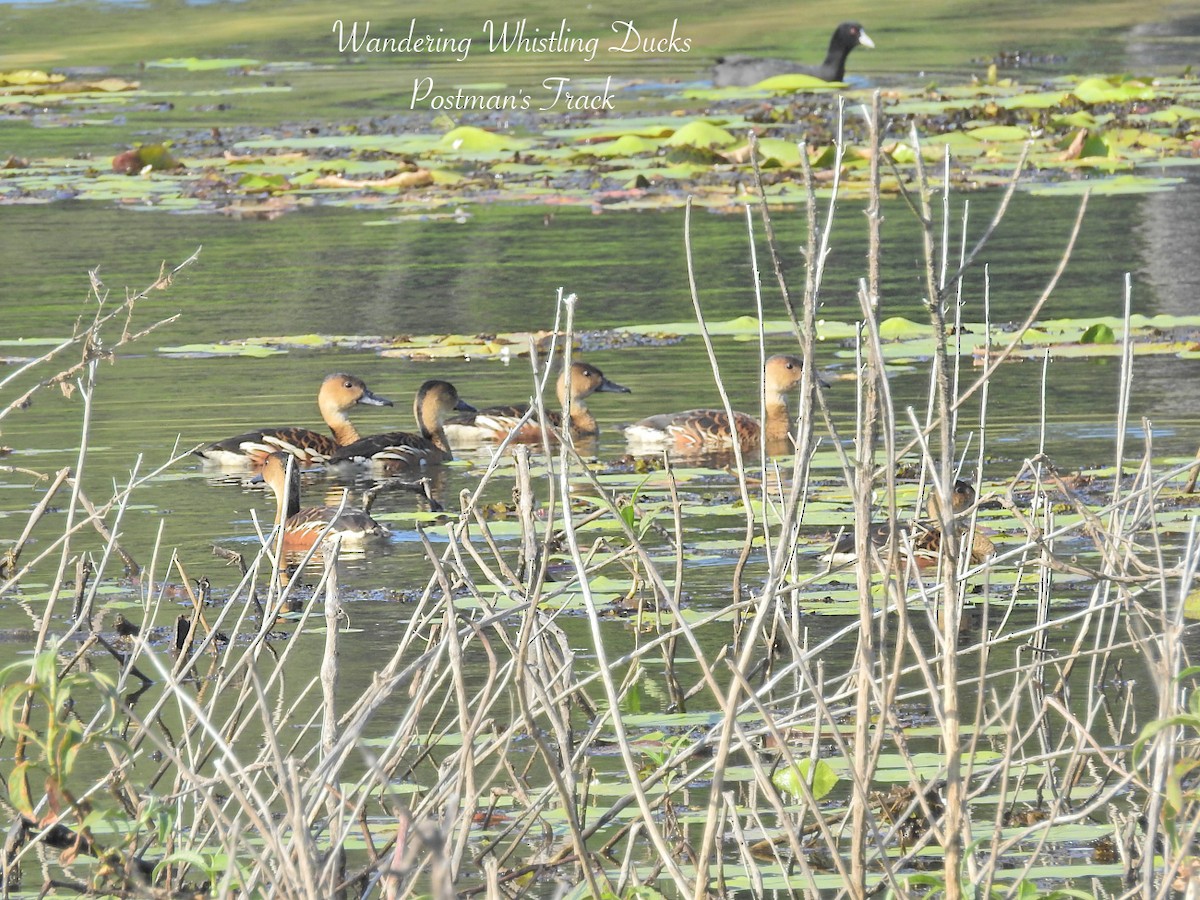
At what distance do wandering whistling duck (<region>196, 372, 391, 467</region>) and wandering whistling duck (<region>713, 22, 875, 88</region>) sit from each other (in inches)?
689

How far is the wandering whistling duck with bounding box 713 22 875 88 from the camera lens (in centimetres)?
2867

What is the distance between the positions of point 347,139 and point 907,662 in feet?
→ 62.7

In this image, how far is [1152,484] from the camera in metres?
4.95

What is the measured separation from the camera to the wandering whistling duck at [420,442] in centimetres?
1127

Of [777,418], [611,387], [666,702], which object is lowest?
[777,418]

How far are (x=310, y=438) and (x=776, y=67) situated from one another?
20.0 meters

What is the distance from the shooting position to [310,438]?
11070 mm

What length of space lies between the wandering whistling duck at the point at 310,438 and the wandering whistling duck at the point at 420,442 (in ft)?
0.44

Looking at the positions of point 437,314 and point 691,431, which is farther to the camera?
point 437,314

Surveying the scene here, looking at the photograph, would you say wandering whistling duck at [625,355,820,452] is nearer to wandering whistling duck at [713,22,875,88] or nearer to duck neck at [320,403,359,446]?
duck neck at [320,403,359,446]

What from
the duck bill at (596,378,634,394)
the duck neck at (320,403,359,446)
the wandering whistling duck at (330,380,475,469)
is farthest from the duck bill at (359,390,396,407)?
the duck bill at (596,378,634,394)

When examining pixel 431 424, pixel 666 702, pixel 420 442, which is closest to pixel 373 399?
pixel 431 424

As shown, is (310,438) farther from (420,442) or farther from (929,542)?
(929,542)

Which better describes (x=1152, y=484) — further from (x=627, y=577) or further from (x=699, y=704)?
(x=627, y=577)
